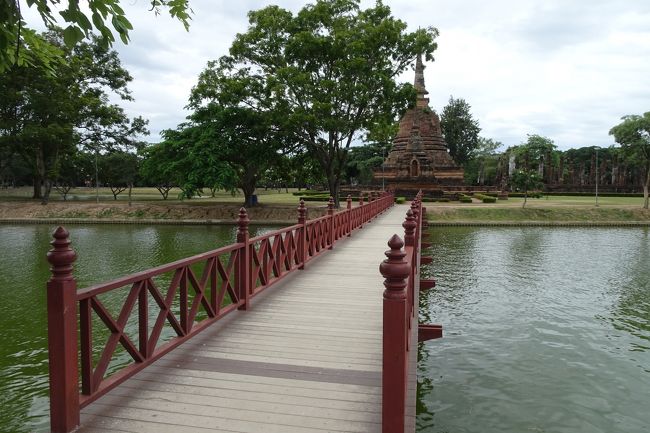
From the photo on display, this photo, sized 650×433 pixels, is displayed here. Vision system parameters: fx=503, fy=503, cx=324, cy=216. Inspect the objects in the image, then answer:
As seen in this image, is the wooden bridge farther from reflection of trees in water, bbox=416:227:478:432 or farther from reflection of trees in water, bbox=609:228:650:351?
reflection of trees in water, bbox=609:228:650:351

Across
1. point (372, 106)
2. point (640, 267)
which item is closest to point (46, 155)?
point (372, 106)

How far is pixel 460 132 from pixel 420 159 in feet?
80.0

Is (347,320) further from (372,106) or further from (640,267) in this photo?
(372,106)

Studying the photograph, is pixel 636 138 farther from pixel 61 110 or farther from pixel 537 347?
pixel 61 110

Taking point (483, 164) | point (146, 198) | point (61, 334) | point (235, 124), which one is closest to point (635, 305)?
point (61, 334)

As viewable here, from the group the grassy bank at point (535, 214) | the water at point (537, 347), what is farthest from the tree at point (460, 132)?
the water at point (537, 347)

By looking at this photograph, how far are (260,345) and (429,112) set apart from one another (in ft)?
154

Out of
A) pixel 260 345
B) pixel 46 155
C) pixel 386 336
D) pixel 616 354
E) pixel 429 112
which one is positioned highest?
pixel 429 112

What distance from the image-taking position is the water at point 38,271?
613 cm

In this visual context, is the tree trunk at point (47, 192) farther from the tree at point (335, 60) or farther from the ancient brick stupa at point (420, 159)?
the ancient brick stupa at point (420, 159)

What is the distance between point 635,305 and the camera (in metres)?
11.4

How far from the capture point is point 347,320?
6.21m

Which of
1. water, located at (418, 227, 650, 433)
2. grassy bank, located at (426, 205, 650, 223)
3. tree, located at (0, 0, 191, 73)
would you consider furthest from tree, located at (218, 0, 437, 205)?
tree, located at (0, 0, 191, 73)

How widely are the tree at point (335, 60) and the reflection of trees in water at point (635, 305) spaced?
47.9 feet
